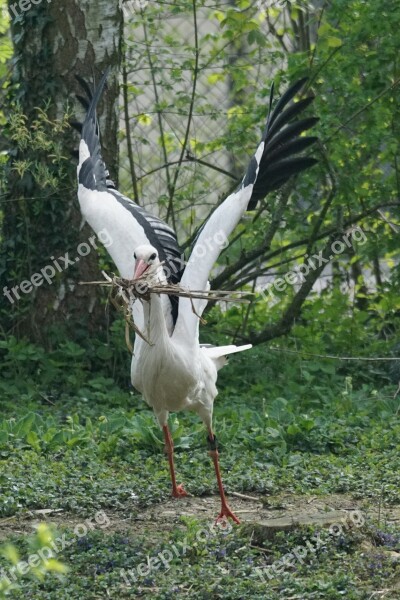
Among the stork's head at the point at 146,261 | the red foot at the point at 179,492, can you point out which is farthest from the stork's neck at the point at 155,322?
the red foot at the point at 179,492

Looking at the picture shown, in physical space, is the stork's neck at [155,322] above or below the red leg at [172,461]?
above

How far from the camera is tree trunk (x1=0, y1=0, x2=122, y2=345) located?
29.2ft

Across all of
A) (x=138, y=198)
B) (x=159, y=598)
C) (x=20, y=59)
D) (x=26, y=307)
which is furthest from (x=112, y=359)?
(x=159, y=598)

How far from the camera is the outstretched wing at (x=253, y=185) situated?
5891mm

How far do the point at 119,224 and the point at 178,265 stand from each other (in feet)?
1.51

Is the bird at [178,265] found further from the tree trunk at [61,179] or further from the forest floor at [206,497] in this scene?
the tree trunk at [61,179]

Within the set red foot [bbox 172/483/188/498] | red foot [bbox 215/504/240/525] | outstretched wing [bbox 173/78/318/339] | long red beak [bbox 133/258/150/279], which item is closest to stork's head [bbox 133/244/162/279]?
long red beak [bbox 133/258/150/279]

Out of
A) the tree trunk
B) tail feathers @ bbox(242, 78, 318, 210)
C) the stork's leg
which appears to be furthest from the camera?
the tree trunk

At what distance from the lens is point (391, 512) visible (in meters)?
5.57

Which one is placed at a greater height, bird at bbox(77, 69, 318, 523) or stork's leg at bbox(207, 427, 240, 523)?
bird at bbox(77, 69, 318, 523)

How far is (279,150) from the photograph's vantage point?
21.2ft

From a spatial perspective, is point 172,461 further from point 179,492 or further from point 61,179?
point 61,179

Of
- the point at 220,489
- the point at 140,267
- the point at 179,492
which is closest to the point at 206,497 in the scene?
the point at 179,492

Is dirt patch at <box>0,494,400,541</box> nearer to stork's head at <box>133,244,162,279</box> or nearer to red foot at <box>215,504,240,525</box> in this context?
red foot at <box>215,504,240,525</box>
